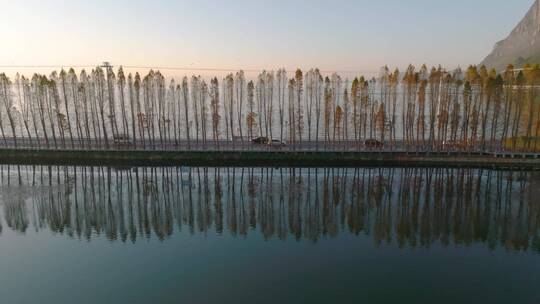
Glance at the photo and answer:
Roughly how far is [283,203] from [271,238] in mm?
7698

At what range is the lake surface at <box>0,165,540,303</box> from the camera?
2298cm

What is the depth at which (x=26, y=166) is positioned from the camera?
51.2 metres

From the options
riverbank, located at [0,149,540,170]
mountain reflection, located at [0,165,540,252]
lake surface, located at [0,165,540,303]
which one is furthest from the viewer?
riverbank, located at [0,149,540,170]

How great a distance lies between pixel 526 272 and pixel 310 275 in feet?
42.8

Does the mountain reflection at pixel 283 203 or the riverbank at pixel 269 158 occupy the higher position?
the riverbank at pixel 269 158

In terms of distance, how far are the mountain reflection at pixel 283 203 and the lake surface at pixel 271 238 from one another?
164 millimetres

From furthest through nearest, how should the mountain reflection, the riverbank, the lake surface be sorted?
1. the riverbank
2. the mountain reflection
3. the lake surface

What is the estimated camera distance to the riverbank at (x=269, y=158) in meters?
50.8

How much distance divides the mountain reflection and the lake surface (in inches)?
6.5

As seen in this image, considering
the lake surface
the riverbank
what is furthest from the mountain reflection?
the riverbank

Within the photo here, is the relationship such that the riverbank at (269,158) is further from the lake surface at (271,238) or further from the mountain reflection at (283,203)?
the lake surface at (271,238)

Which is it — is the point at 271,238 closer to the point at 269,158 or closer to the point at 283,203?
the point at 283,203

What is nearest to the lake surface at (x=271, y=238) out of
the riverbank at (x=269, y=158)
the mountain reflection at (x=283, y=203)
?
the mountain reflection at (x=283, y=203)

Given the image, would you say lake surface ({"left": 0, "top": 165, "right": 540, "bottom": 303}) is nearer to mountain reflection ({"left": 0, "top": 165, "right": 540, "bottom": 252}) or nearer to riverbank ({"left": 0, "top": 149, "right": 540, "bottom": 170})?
mountain reflection ({"left": 0, "top": 165, "right": 540, "bottom": 252})
